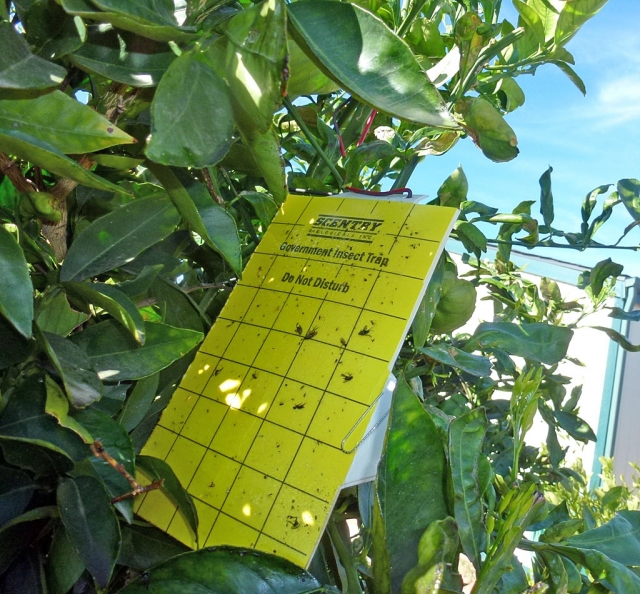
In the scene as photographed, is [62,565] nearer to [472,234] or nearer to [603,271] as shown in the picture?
[472,234]

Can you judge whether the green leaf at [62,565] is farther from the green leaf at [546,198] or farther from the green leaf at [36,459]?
the green leaf at [546,198]

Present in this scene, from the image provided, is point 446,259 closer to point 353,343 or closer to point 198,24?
point 353,343

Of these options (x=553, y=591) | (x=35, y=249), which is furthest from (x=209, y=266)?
(x=553, y=591)

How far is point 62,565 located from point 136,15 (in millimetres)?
286

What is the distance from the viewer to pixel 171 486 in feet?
1.17

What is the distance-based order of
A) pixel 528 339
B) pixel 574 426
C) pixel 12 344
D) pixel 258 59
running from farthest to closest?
pixel 574 426 → pixel 528 339 → pixel 12 344 → pixel 258 59

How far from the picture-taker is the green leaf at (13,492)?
34 cm

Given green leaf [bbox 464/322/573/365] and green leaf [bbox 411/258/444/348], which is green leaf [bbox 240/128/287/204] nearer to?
green leaf [bbox 411/258/444/348]

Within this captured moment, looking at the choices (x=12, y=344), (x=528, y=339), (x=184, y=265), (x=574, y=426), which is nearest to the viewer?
(x=12, y=344)

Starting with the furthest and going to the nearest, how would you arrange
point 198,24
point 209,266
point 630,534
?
point 209,266
point 630,534
point 198,24

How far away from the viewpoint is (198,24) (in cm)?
29

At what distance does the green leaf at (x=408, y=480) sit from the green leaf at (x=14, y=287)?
18 centimetres

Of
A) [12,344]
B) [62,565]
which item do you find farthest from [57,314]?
[62,565]

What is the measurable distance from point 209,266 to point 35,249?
0.17 m
